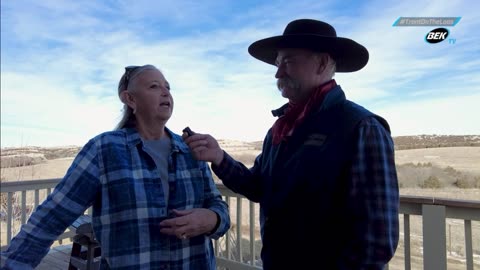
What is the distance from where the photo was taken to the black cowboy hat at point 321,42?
111 centimetres

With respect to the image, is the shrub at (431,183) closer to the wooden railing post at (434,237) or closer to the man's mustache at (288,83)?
the wooden railing post at (434,237)

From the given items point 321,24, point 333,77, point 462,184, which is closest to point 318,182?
point 333,77

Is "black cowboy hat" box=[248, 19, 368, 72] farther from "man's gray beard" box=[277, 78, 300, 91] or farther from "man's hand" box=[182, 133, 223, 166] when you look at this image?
"man's hand" box=[182, 133, 223, 166]

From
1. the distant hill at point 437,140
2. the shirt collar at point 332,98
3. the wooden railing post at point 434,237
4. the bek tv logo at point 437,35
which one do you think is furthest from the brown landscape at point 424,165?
the shirt collar at point 332,98

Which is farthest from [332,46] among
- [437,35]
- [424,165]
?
[424,165]

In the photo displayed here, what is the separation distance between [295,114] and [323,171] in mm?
317

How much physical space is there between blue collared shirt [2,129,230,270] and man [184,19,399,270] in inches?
14.4

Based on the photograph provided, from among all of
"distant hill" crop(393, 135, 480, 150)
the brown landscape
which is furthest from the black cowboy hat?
"distant hill" crop(393, 135, 480, 150)

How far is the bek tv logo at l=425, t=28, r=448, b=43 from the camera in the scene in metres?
2.99

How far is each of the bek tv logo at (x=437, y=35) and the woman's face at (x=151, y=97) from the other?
2.80 m

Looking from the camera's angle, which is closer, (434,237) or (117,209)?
(117,209)

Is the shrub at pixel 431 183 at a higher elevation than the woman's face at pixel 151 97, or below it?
below

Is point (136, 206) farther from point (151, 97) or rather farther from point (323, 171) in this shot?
point (323, 171)

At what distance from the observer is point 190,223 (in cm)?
119
